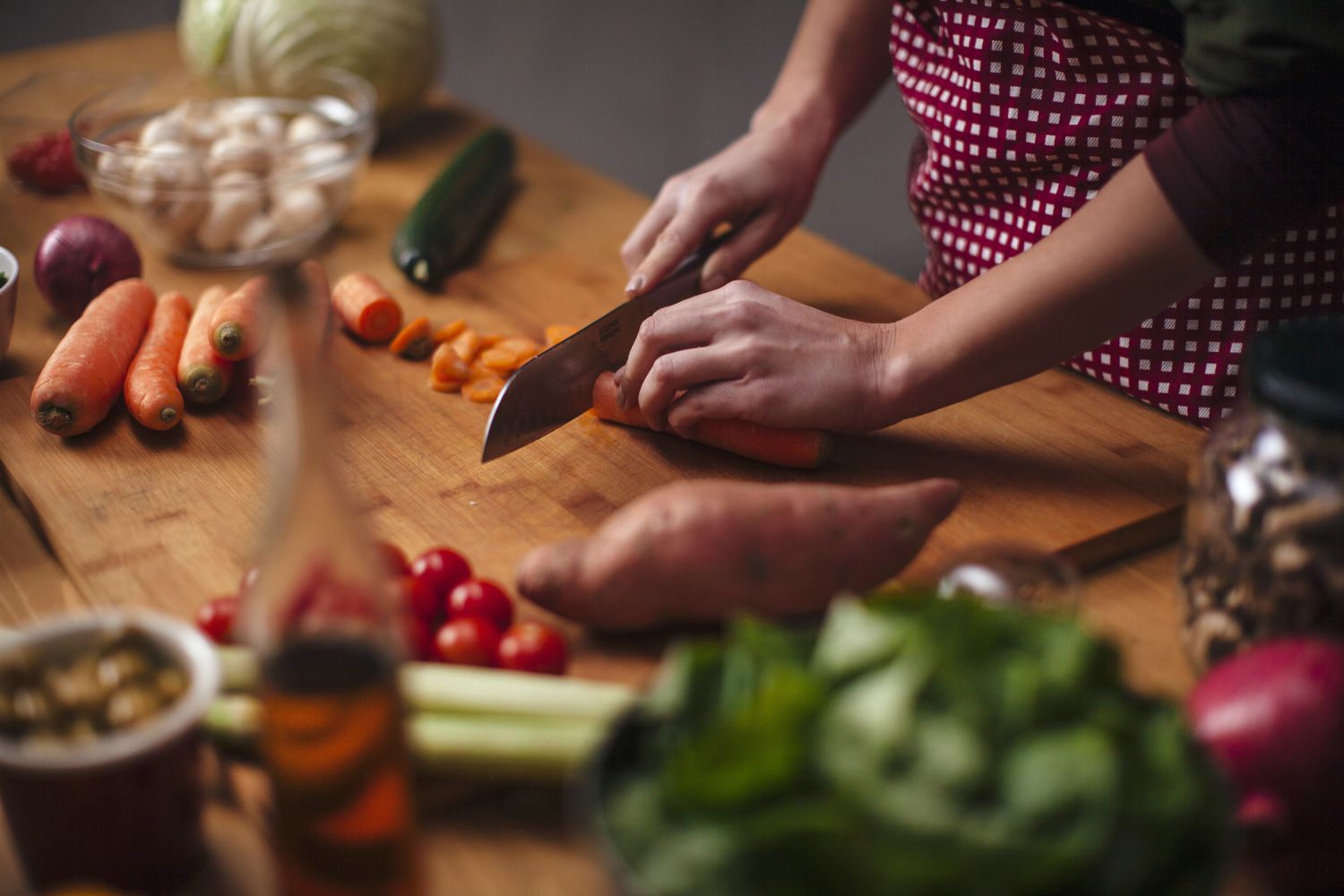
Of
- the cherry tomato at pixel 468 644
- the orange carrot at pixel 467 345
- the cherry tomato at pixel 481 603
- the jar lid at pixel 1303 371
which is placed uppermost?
the jar lid at pixel 1303 371

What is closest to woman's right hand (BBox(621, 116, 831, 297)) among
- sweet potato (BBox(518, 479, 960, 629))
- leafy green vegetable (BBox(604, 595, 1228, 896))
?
sweet potato (BBox(518, 479, 960, 629))

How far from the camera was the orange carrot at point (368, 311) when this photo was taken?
5.20 feet

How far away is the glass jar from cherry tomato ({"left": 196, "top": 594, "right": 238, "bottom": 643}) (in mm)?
771

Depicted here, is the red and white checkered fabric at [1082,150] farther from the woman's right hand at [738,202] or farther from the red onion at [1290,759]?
the red onion at [1290,759]

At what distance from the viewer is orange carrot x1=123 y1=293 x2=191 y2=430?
54.5 inches

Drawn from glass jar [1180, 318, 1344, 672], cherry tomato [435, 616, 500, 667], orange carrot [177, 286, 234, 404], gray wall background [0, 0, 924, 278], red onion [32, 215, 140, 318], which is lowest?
gray wall background [0, 0, 924, 278]

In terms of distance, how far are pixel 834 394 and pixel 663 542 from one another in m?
0.35

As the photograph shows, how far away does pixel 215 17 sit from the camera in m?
2.16

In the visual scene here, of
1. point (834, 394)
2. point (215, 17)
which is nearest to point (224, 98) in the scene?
point (215, 17)

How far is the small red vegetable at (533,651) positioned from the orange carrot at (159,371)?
2.06 feet

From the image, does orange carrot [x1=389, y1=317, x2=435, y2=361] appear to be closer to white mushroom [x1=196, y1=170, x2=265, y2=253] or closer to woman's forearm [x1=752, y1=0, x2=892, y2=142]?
white mushroom [x1=196, y1=170, x2=265, y2=253]

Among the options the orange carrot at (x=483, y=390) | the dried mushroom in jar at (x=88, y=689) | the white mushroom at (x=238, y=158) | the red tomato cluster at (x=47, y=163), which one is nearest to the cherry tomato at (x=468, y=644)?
the dried mushroom in jar at (x=88, y=689)

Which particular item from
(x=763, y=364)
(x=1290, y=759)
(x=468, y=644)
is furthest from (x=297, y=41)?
(x=1290, y=759)

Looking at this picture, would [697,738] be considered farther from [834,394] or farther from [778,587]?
[834,394]
